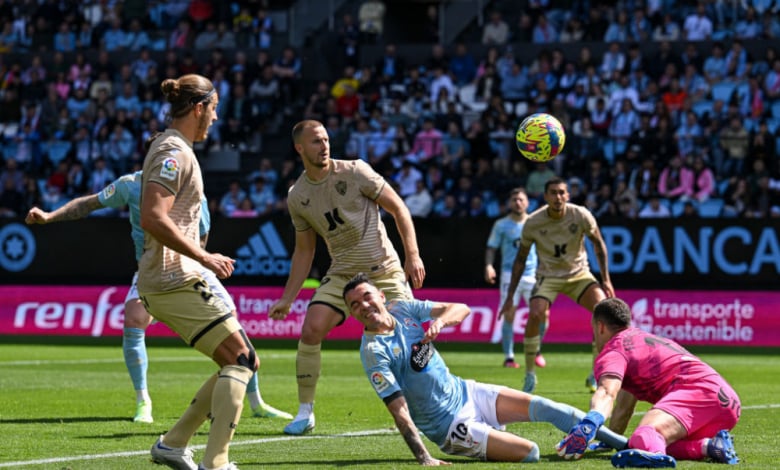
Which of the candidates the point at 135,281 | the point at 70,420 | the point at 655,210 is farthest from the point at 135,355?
the point at 655,210

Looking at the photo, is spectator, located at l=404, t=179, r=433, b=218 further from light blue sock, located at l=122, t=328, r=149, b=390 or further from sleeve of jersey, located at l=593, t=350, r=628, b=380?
sleeve of jersey, located at l=593, t=350, r=628, b=380

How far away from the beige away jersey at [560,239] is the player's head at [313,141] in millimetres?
4951

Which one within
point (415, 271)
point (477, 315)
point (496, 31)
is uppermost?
point (496, 31)

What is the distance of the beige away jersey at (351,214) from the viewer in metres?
11.4

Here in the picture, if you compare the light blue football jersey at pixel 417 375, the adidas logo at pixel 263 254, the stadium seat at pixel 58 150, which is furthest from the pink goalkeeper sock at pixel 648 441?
the stadium seat at pixel 58 150

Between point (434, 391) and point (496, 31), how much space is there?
24.2 m

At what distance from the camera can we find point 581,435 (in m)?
8.48

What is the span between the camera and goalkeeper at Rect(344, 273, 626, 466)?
28.8 ft

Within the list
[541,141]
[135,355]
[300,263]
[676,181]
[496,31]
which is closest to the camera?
[300,263]

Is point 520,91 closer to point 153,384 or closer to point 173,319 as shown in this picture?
point 153,384

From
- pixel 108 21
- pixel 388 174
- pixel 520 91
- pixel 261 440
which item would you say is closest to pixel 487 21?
pixel 520 91

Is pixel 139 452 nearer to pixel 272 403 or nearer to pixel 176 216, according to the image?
pixel 176 216

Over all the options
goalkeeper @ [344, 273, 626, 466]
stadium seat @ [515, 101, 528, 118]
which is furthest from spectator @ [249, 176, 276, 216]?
goalkeeper @ [344, 273, 626, 466]

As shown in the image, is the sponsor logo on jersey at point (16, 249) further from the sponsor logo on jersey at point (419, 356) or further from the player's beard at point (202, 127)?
the player's beard at point (202, 127)
